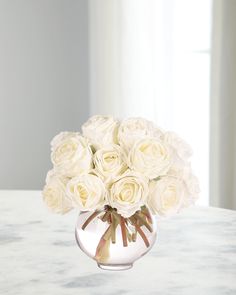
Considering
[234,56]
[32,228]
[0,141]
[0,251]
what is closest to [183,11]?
[234,56]

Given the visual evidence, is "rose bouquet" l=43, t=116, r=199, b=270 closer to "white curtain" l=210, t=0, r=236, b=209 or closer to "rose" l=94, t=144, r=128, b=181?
"rose" l=94, t=144, r=128, b=181

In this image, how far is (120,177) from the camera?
1254mm

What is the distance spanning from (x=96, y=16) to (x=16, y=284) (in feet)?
7.79

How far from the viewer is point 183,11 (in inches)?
126

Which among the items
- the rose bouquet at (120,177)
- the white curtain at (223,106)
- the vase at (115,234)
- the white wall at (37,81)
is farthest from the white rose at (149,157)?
the white wall at (37,81)

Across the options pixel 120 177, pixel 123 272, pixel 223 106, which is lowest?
pixel 123 272

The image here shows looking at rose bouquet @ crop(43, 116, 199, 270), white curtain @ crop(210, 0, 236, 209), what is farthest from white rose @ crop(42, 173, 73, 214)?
white curtain @ crop(210, 0, 236, 209)

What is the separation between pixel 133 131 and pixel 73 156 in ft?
0.40

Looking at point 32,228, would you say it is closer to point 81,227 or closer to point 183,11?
point 81,227

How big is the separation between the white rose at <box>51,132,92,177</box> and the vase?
11 cm

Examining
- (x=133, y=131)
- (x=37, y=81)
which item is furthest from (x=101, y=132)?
(x=37, y=81)

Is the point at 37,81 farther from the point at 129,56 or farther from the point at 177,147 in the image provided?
the point at 177,147

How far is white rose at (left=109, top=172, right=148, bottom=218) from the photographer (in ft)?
4.09

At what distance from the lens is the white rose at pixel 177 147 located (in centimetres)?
131
